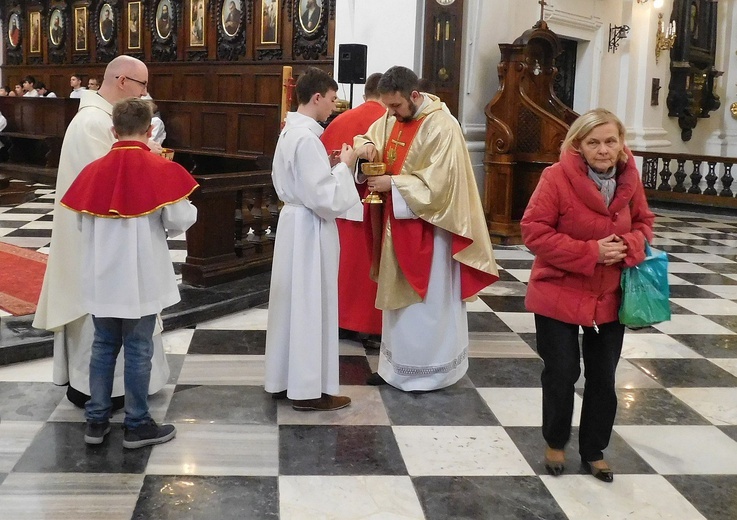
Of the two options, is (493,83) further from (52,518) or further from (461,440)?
(52,518)

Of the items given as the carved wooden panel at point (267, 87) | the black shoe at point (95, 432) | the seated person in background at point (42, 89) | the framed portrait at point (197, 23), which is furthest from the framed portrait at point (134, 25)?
the black shoe at point (95, 432)

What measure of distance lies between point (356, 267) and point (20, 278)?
280 cm

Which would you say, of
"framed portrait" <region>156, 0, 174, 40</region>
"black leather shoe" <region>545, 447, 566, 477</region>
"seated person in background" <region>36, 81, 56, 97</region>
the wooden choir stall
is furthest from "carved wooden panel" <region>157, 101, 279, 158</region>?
"black leather shoe" <region>545, 447, 566, 477</region>

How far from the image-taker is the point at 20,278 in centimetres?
627

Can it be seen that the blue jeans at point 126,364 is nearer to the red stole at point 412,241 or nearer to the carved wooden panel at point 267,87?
the red stole at point 412,241

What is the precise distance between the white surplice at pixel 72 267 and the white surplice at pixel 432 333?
1.37 metres

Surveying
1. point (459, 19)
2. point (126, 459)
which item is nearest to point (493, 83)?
point (459, 19)

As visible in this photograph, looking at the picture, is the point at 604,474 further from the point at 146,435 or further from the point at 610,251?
the point at 146,435

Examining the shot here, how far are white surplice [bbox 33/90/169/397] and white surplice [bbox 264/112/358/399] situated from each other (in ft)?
2.45

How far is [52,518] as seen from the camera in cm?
283

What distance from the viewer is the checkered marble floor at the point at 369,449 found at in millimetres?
3008

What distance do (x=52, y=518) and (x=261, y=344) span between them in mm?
2282

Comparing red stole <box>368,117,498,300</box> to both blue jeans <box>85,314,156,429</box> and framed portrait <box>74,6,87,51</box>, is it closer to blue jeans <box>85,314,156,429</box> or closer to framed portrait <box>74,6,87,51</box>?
blue jeans <box>85,314,156,429</box>

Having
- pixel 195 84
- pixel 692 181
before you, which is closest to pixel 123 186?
pixel 692 181
